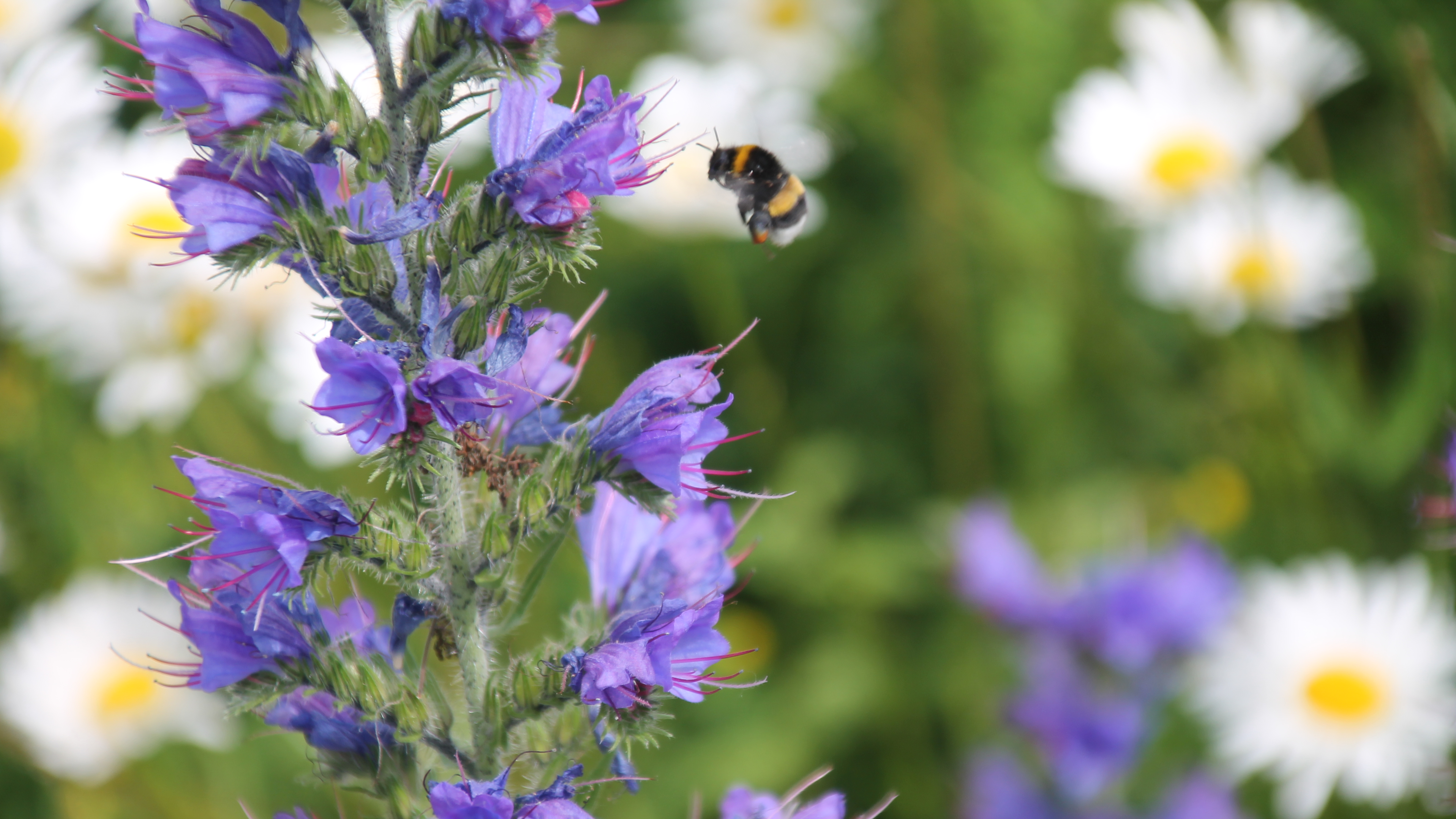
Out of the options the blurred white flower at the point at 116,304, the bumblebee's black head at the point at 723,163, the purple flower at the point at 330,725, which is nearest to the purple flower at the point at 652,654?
the purple flower at the point at 330,725

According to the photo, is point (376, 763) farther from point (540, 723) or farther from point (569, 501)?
point (569, 501)

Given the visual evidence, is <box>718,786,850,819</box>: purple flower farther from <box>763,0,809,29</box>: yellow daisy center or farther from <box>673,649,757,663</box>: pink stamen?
<box>763,0,809,29</box>: yellow daisy center

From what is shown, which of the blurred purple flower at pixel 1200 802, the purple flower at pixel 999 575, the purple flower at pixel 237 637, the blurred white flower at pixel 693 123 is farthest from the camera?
the blurred white flower at pixel 693 123

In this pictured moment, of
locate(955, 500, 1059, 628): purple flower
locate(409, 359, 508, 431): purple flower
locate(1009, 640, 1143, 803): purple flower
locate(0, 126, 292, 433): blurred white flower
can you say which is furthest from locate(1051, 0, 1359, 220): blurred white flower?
locate(409, 359, 508, 431): purple flower

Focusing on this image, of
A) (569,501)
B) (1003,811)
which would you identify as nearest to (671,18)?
(1003,811)

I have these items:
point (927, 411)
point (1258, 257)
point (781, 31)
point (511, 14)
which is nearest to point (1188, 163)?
point (1258, 257)

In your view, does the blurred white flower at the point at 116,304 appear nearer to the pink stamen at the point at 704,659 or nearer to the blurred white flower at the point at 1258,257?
the pink stamen at the point at 704,659

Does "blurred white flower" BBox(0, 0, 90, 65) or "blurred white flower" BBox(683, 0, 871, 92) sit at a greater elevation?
"blurred white flower" BBox(0, 0, 90, 65)
